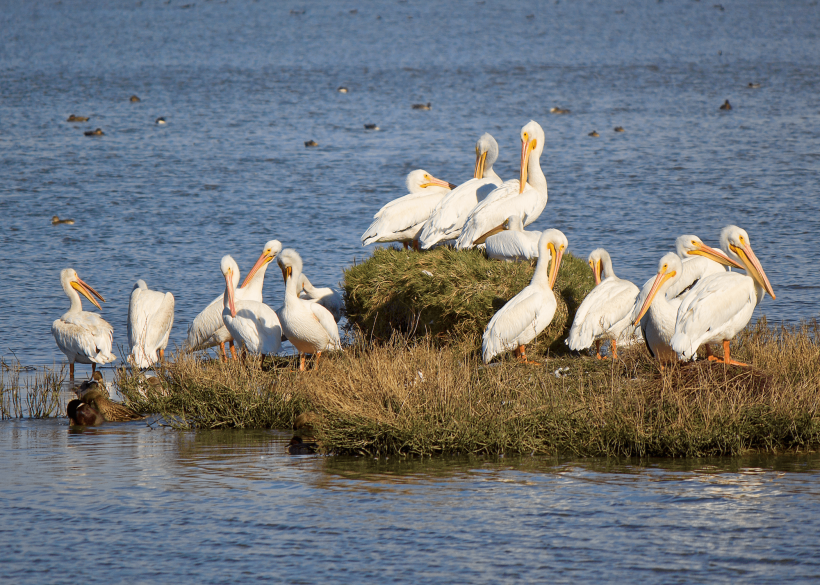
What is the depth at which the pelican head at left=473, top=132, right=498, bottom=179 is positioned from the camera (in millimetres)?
12555

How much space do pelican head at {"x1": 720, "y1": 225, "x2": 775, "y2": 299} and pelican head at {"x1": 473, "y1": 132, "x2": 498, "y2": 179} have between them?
360 cm

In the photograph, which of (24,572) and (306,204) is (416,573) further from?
(306,204)

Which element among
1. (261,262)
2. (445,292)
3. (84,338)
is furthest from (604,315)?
(84,338)

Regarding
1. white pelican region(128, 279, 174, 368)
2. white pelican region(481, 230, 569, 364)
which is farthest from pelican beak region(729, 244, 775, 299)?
white pelican region(128, 279, 174, 368)

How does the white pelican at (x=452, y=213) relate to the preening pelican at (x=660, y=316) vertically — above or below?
above

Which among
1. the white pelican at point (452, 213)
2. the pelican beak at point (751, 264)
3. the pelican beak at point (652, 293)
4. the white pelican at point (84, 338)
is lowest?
the white pelican at point (84, 338)

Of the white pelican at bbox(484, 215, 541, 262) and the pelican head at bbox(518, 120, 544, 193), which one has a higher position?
the pelican head at bbox(518, 120, 544, 193)

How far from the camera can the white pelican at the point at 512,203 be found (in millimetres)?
10992

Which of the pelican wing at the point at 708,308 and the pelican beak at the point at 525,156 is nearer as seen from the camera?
the pelican wing at the point at 708,308

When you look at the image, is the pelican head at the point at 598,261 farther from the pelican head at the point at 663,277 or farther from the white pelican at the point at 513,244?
the pelican head at the point at 663,277

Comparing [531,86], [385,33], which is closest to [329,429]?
[531,86]

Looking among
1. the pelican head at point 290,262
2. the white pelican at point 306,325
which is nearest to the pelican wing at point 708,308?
the white pelican at point 306,325

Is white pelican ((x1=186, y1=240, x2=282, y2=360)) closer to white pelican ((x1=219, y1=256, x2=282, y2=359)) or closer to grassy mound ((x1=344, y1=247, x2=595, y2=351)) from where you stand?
white pelican ((x1=219, y1=256, x2=282, y2=359))

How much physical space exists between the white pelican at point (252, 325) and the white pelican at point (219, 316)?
45 centimetres
